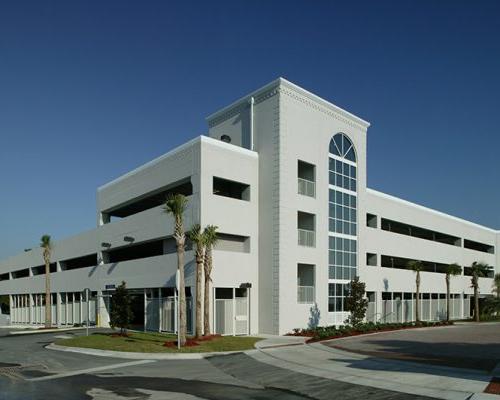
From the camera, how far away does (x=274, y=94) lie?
105 ft

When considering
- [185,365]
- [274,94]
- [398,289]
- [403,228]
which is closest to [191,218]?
[274,94]

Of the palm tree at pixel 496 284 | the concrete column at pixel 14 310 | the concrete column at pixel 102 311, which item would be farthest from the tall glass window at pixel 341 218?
the concrete column at pixel 14 310

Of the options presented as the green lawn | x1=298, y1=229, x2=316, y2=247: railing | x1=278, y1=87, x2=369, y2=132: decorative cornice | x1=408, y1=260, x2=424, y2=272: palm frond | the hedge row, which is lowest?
the hedge row

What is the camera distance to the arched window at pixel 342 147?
36.2 meters

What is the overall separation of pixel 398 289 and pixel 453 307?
14.2m

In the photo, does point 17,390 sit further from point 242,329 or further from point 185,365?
point 242,329

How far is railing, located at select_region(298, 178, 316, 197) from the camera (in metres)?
33.3

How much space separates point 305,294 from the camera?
32.8 meters

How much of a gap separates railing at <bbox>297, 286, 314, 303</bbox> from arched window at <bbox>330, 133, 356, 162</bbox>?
32.1ft

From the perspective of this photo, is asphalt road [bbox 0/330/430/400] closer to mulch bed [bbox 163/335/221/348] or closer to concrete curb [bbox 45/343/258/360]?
concrete curb [bbox 45/343/258/360]

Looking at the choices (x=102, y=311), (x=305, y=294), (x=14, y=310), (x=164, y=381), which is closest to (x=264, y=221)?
(x=305, y=294)

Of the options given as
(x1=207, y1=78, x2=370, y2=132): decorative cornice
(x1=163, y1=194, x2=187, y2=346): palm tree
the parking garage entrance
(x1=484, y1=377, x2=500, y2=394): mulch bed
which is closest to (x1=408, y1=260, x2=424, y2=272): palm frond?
(x1=207, y1=78, x2=370, y2=132): decorative cornice

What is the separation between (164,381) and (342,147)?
25.7 meters

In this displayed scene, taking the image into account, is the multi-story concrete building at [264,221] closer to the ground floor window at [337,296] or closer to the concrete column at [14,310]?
the ground floor window at [337,296]
